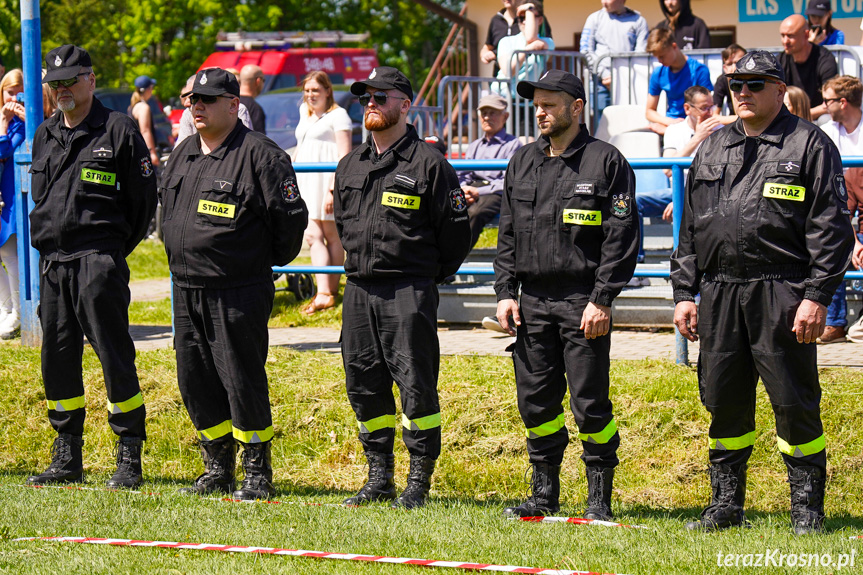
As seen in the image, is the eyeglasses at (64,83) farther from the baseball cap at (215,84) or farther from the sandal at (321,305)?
the sandal at (321,305)

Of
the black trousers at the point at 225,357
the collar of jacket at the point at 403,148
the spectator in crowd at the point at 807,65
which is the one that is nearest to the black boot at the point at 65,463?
the black trousers at the point at 225,357

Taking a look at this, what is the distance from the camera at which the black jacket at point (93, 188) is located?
20.7ft

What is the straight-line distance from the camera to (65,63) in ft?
20.9

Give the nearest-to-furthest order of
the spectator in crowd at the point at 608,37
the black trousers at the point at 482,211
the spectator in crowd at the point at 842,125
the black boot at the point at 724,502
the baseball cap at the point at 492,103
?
1. the black boot at the point at 724,502
2. the spectator in crowd at the point at 842,125
3. the black trousers at the point at 482,211
4. the baseball cap at the point at 492,103
5. the spectator in crowd at the point at 608,37

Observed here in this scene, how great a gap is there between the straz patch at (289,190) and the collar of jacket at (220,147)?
0.35m

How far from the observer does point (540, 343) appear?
5.68 m

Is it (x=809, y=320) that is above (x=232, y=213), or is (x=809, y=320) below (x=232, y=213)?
below

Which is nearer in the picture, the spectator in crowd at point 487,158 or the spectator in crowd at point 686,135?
the spectator in crowd at point 686,135

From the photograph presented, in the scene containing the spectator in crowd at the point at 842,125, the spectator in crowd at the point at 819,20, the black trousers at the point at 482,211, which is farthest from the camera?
the spectator in crowd at the point at 819,20

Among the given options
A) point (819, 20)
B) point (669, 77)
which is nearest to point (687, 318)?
point (669, 77)

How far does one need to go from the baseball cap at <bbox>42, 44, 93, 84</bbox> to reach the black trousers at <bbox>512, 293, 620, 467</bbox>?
9.09 ft

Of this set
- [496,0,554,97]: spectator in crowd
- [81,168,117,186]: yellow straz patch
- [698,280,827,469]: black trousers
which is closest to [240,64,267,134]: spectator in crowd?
[496,0,554,97]: spectator in crowd

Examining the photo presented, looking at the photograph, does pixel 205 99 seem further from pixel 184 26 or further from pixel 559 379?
pixel 184 26

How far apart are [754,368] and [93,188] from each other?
3.57 m
